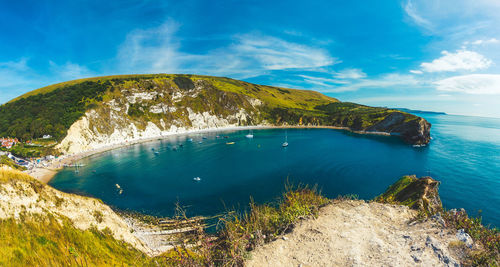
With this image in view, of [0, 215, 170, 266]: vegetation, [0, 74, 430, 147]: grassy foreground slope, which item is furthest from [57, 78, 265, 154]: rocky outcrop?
[0, 215, 170, 266]: vegetation

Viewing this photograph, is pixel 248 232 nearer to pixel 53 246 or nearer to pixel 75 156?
pixel 53 246

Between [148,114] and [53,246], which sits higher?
[148,114]

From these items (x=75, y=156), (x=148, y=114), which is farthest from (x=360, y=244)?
(x=148, y=114)

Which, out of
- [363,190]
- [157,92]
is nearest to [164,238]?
[363,190]

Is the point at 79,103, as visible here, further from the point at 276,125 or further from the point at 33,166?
the point at 276,125

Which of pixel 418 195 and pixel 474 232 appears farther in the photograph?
pixel 418 195

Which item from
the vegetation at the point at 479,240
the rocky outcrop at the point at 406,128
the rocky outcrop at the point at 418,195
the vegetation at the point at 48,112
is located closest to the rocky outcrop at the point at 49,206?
the vegetation at the point at 479,240

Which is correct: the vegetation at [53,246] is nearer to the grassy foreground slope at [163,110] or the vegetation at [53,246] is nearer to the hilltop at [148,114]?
the hilltop at [148,114]

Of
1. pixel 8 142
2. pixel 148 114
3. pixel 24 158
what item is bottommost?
pixel 24 158
